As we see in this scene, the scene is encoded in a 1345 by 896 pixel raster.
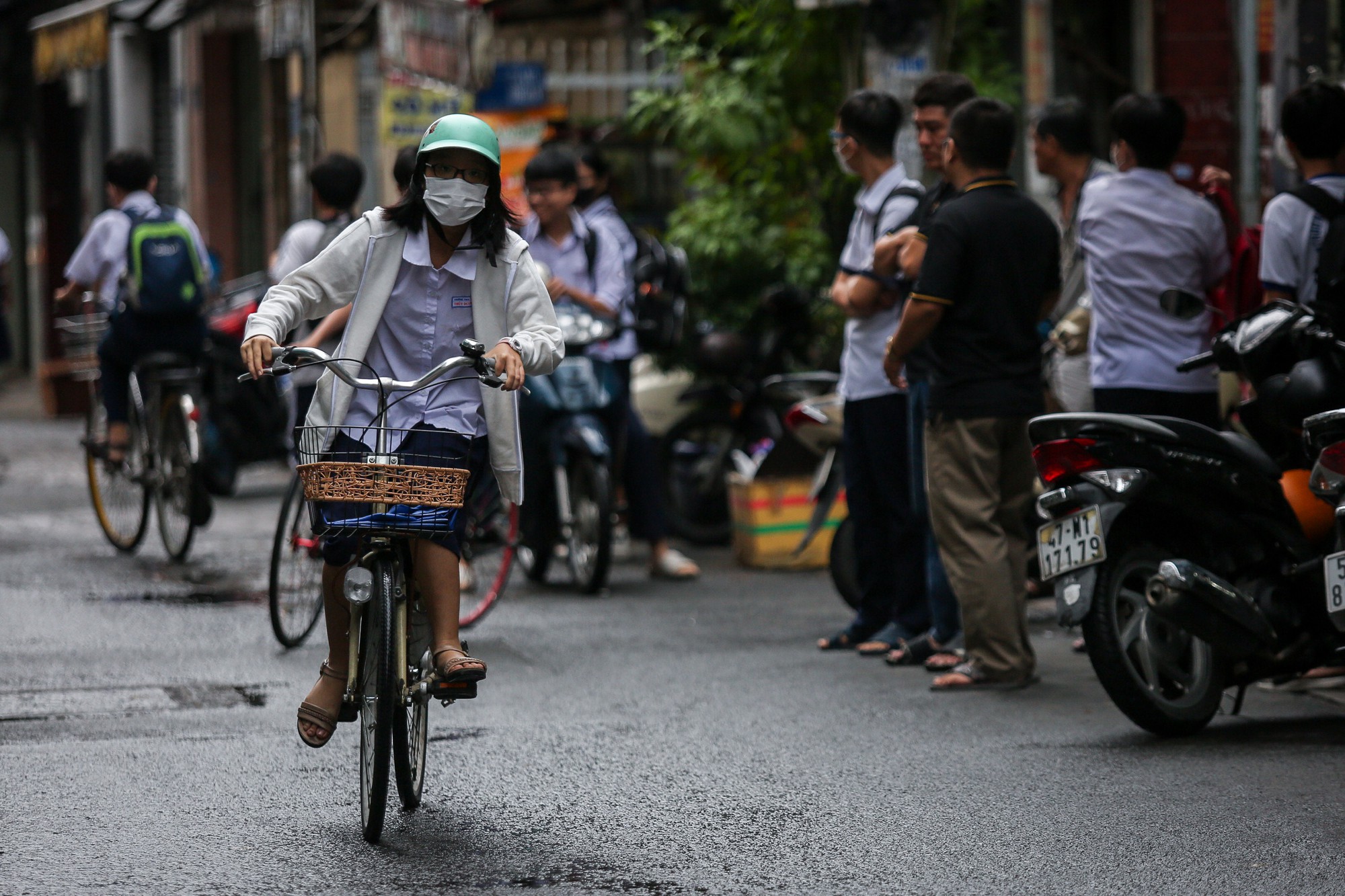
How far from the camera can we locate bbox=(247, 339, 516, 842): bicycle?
180 inches

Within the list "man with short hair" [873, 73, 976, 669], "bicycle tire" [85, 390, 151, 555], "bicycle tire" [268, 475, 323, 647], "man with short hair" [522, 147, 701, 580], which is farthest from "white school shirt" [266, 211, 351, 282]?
"man with short hair" [873, 73, 976, 669]

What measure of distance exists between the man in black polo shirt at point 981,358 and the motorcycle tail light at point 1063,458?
0.59 meters

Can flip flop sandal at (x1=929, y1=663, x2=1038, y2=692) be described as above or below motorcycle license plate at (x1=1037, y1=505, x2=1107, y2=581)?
below

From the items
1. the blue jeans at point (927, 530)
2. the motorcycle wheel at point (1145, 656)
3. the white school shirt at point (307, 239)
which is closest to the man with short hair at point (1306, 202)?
the motorcycle wheel at point (1145, 656)

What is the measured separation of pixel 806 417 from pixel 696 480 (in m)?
2.50

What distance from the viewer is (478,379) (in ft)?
15.7

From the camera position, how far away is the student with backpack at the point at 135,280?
32.8 ft

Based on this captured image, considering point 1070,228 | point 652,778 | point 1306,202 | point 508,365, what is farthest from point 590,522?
point 508,365

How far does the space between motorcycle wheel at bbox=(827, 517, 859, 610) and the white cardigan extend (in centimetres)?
315

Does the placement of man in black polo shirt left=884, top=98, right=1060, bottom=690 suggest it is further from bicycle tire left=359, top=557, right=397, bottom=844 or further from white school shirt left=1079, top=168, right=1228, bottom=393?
bicycle tire left=359, top=557, right=397, bottom=844

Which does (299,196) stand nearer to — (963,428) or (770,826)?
(963,428)

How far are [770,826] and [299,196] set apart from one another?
11.6 m

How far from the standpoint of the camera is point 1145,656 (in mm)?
5844

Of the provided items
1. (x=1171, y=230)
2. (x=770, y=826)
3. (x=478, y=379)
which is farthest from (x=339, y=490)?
(x=1171, y=230)
